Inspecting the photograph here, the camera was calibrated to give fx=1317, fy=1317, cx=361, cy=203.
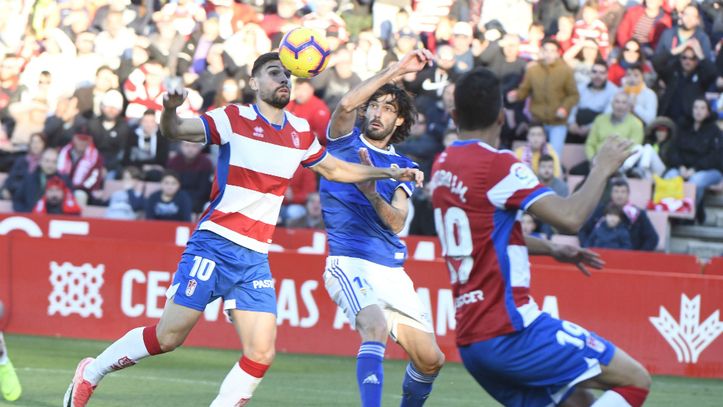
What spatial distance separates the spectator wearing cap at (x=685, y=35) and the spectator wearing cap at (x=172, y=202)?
6.78 meters

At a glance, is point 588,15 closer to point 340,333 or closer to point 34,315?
point 340,333

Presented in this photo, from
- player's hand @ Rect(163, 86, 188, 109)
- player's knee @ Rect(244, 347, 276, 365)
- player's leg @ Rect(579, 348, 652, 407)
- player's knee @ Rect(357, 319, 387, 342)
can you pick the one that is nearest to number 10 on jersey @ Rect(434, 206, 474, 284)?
player's leg @ Rect(579, 348, 652, 407)

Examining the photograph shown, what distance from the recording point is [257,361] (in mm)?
8016

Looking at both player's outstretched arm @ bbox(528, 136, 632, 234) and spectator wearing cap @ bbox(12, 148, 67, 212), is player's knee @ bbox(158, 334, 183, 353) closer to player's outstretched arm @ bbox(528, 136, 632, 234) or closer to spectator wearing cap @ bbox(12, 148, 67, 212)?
player's outstretched arm @ bbox(528, 136, 632, 234)

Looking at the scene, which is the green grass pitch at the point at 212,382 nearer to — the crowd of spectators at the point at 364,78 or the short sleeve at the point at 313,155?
Result: the short sleeve at the point at 313,155

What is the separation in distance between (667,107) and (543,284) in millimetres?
4702

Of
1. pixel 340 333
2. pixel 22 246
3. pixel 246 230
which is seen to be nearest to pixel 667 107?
pixel 340 333

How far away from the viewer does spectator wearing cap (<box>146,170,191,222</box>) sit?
57.1 feet

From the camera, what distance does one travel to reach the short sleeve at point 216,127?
808cm

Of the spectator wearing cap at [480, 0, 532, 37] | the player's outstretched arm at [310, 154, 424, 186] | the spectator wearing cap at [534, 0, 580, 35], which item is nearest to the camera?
the player's outstretched arm at [310, 154, 424, 186]

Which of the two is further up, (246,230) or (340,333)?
(246,230)

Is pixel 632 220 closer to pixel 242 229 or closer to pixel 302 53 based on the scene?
pixel 302 53

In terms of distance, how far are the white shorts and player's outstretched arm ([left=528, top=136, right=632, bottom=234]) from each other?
2693 millimetres

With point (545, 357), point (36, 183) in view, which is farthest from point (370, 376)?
point (36, 183)
